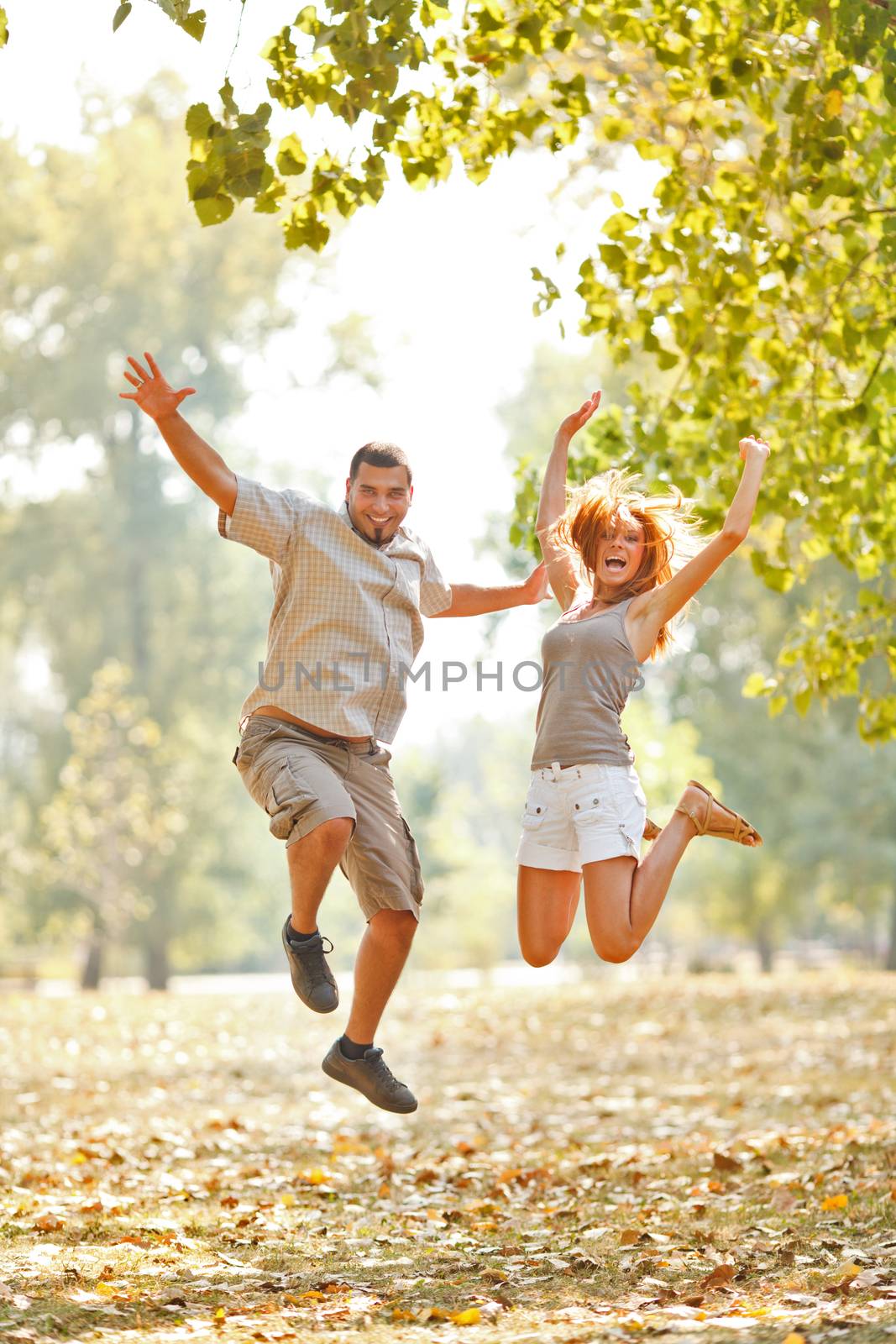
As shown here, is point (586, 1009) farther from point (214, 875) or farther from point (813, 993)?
point (214, 875)

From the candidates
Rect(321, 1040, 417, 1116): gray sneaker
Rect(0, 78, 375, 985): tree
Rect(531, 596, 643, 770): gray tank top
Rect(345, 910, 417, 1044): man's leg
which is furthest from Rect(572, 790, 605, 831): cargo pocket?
Rect(0, 78, 375, 985): tree

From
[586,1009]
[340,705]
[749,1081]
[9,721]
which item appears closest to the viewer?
[340,705]

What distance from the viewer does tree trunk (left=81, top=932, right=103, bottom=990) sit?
30.6m

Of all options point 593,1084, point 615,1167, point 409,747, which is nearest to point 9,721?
point 409,747

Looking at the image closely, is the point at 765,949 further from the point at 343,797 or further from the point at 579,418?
the point at 343,797

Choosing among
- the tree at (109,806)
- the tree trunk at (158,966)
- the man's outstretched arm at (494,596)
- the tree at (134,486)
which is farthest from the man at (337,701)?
the tree trunk at (158,966)

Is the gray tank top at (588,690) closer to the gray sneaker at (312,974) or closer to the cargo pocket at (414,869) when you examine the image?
the cargo pocket at (414,869)

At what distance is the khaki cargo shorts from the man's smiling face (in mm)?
844

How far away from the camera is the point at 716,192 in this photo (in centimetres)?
769

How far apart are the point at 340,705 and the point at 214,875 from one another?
1060 inches

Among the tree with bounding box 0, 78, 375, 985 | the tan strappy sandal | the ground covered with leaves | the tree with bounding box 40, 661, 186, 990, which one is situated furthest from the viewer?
the tree with bounding box 0, 78, 375, 985

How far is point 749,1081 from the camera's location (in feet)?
39.4

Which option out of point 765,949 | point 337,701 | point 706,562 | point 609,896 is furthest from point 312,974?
point 765,949

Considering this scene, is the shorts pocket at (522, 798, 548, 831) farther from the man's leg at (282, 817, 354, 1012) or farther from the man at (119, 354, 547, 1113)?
the man's leg at (282, 817, 354, 1012)
